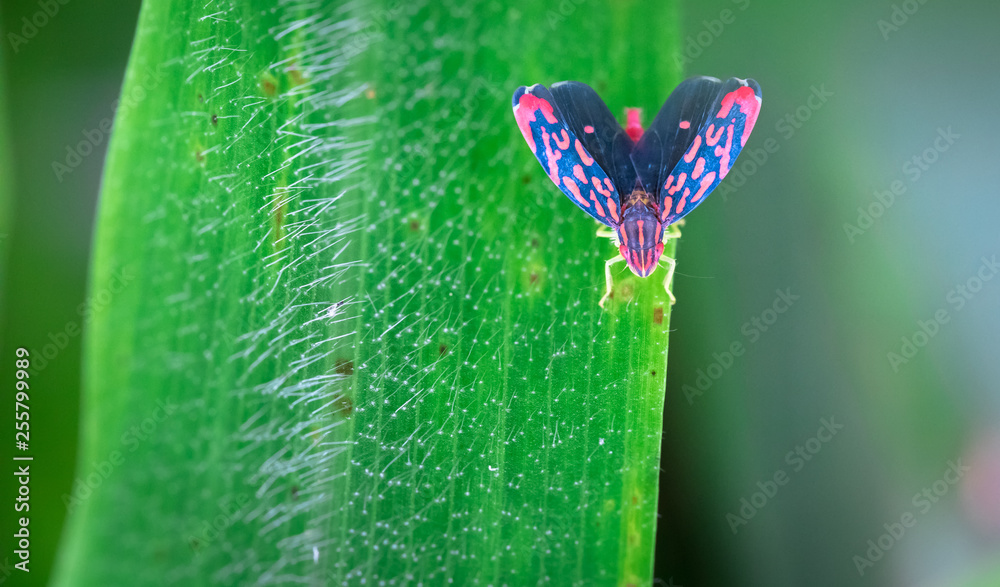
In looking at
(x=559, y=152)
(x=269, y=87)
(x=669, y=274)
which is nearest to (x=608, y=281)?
(x=669, y=274)

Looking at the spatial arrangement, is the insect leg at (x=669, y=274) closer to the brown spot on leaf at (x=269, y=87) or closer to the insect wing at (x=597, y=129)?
the insect wing at (x=597, y=129)

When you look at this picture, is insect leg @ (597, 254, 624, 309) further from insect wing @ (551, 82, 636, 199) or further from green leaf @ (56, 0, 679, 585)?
insect wing @ (551, 82, 636, 199)

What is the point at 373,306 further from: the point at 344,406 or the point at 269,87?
the point at 269,87

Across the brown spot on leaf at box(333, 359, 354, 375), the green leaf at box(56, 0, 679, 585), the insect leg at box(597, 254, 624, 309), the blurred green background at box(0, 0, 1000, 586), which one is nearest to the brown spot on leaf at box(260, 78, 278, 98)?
the green leaf at box(56, 0, 679, 585)

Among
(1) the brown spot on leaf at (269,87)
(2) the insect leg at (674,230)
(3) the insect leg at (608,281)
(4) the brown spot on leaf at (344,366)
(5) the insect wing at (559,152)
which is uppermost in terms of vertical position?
(1) the brown spot on leaf at (269,87)

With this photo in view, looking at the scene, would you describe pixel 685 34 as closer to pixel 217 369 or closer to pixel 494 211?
pixel 494 211

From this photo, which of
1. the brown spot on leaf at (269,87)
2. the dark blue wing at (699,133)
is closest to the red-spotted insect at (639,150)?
the dark blue wing at (699,133)
